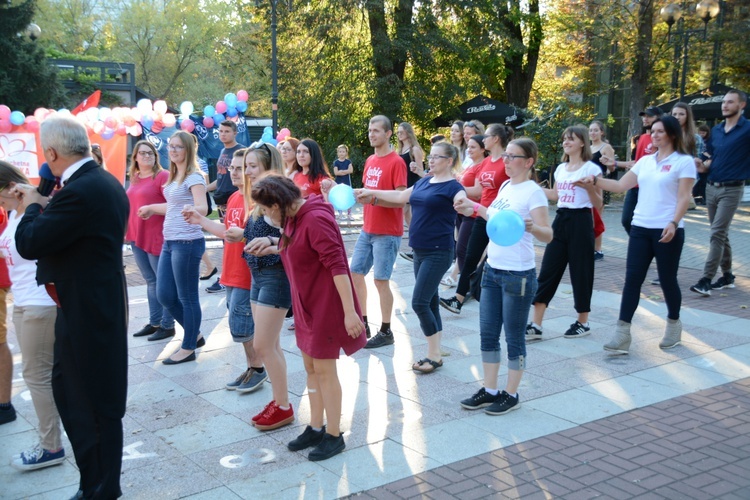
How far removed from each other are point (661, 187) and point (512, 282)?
2.10 metres

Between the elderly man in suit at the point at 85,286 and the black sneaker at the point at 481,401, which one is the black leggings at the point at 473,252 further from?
the elderly man in suit at the point at 85,286

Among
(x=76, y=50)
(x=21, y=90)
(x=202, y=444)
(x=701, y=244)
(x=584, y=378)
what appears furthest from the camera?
(x=76, y=50)

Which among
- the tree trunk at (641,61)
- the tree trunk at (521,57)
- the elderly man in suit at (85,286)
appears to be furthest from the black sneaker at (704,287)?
the tree trunk at (521,57)

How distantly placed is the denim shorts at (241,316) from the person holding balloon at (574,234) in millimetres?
2818

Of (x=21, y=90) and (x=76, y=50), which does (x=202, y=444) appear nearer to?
(x=21, y=90)

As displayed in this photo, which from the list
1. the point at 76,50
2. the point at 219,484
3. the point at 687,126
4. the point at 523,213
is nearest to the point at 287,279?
Answer: the point at 219,484

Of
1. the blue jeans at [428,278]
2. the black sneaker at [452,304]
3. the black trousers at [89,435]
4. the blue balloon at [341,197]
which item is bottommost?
the black sneaker at [452,304]

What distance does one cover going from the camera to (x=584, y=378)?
575 centimetres

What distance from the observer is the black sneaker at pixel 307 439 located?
440 centimetres

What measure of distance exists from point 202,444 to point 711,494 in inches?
119

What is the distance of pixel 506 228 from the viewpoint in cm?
444

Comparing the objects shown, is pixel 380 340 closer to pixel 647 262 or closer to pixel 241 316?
pixel 241 316

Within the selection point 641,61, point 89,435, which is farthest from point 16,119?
point 641,61

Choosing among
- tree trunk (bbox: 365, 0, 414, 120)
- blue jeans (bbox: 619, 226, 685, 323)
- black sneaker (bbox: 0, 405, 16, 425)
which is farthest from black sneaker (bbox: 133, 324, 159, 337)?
tree trunk (bbox: 365, 0, 414, 120)
